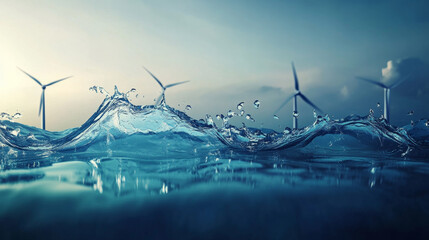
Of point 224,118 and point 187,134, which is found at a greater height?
point 224,118

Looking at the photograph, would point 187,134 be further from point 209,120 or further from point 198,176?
point 198,176

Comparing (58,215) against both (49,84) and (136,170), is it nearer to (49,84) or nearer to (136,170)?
(136,170)

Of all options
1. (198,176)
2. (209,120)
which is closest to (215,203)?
(198,176)

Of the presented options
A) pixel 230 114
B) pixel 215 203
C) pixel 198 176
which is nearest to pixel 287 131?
pixel 230 114

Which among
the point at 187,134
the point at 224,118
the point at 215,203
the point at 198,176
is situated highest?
the point at 224,118

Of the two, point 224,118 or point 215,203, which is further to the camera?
point 224,118

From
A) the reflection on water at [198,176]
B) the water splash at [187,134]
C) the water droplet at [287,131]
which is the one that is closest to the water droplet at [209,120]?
the water splash at [187,134]

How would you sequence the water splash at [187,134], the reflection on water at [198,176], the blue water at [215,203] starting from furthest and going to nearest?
the water splash at [187,134] → the reflection on water at [198,176] → the blue water at [215,203]

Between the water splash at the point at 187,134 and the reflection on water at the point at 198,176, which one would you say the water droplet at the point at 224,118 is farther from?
the reflection on water at the point at 198,176

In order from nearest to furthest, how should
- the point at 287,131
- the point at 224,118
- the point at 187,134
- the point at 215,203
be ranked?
1. the point at 215,203
2. the point at 287,131
3. the point at 187,134
4. the point at 224,118

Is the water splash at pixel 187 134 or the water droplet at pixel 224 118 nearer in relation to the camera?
the water splash at pixel 187 134

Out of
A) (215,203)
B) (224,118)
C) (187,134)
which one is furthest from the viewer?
(224,118)
